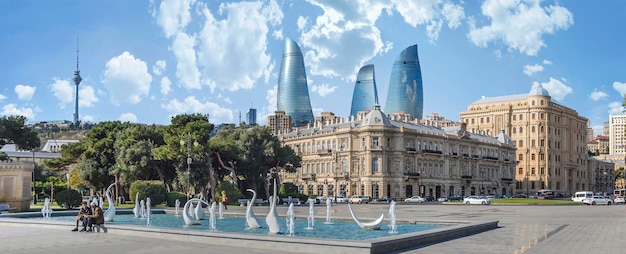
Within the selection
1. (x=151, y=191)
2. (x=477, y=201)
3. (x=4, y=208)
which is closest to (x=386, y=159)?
(x=477, y=201)

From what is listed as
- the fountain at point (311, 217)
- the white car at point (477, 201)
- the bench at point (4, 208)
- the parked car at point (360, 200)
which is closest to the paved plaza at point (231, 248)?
the fountain at point (311, 217)

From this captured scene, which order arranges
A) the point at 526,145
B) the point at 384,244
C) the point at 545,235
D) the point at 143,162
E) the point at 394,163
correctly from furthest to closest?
the point at 526,145 < the point at 394,163 < the point at 143,162 < the point at 545,235 < the point at 384,244

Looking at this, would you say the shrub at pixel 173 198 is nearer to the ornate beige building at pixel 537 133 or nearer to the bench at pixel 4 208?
the bench at pixel 4 208

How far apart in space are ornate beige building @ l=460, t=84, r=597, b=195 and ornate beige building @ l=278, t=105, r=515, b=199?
2908cm

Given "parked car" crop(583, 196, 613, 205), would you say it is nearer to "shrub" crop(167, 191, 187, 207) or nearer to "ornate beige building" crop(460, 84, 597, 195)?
"shrub" crop(167, 191, 187, 207)

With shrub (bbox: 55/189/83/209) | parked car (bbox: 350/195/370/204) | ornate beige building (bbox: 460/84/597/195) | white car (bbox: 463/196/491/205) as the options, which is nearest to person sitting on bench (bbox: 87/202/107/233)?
shrub (bbox: 55/189/83/209)

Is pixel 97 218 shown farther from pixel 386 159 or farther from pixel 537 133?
pixel 537 133

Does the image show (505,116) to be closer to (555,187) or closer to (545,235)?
(555,187)

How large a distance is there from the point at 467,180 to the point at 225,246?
108 m

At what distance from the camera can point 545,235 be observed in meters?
24.5

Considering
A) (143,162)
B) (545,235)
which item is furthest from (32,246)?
(143,162)

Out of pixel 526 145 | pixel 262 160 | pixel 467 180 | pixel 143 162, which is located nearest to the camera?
pixel 143 162

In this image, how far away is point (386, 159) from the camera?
4114 inches

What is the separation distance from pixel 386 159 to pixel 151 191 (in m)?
53.6
